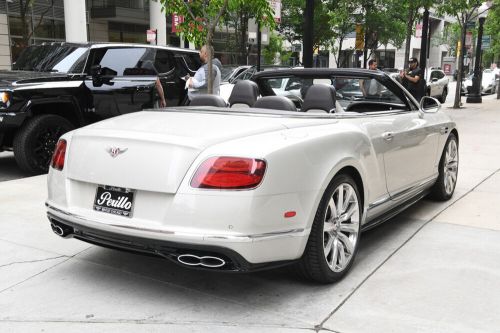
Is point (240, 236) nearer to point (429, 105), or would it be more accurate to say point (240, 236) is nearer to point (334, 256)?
point (334, 256)

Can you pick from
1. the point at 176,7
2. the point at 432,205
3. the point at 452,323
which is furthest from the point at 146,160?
the point at 176,7

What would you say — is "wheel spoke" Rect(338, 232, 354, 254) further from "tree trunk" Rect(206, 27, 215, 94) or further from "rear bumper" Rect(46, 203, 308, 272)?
"tree trunk" Rect(206, 27, 215, 94)

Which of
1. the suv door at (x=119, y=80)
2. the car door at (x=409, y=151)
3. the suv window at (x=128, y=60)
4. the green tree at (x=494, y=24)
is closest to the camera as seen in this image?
the car door at (x=409, y=151)

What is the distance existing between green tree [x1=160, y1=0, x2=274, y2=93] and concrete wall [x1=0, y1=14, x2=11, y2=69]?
56.9 feet

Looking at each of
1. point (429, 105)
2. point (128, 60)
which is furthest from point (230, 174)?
point (128, 60)

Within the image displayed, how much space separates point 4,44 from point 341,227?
24402mm

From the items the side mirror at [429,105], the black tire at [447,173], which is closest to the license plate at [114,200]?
the side mirror at [429,105]

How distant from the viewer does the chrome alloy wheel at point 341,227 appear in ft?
12.3

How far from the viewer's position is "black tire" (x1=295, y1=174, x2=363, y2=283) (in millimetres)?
3535

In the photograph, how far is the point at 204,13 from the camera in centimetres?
923

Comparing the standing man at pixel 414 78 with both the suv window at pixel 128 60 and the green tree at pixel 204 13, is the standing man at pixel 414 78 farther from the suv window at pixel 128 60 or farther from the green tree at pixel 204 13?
the suv window at pixel 128 60

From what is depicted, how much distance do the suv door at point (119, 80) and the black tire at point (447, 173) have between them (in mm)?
5230

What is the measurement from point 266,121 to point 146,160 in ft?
2.94

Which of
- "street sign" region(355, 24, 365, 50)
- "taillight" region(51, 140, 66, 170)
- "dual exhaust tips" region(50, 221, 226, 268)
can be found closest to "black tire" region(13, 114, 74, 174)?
"taillight" region(51, 140, 66, 170)
